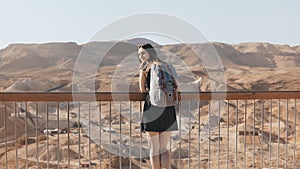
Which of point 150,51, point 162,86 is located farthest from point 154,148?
point 150,51

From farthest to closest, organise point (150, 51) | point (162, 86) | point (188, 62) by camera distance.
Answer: point (188, 62) → point (150, 51) → point (162, 86)

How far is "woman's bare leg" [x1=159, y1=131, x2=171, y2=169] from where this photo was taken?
3.37 meters

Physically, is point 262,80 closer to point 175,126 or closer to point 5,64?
point 5,64

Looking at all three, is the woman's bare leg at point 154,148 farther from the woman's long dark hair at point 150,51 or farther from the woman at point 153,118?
the woman's long dark hair at point 150,51

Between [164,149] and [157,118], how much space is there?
0.87 feet

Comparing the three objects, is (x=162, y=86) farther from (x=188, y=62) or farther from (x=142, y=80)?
(x=188, y=62)

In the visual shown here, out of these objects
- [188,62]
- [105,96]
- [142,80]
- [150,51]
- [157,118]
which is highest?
[150,51]

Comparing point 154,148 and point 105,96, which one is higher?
point 105,96

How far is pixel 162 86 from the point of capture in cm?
319

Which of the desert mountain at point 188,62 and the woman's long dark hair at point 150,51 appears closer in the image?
the woman's long dark hair at point 150,51

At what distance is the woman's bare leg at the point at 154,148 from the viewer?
335cm

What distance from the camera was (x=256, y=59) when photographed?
49500 millimetres

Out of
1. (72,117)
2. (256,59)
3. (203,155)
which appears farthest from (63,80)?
(256,59)

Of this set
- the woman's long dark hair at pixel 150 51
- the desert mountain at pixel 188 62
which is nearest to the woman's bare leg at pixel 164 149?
the woman's long dark hair at pixel 150 51
